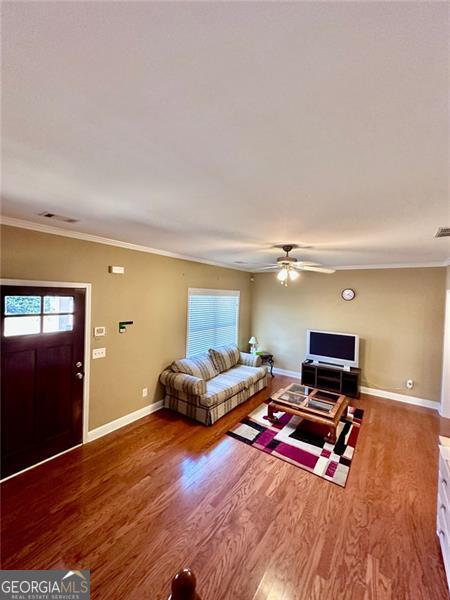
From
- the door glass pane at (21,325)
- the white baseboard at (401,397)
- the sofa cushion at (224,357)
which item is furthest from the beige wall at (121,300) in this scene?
the white baseboard at (401,397)

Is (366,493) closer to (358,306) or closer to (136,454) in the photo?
(136,454)

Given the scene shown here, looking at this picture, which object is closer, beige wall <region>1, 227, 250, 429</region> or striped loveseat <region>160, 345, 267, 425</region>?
beige wall <region>1, 227, 250, 429</region>

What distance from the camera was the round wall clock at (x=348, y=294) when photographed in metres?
5.23

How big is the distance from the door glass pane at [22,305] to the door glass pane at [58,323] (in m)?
0.15

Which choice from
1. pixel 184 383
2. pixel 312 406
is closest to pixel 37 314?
pixel 184 383

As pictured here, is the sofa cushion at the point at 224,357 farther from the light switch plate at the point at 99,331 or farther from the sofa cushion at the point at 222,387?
the light switch plate at the point at 99,331

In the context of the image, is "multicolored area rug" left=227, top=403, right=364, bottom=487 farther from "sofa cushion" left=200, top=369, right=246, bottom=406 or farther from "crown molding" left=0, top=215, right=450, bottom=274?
"crown molding" left=0, top=215, right=450, bottom=274

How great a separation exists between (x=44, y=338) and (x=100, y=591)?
218cm

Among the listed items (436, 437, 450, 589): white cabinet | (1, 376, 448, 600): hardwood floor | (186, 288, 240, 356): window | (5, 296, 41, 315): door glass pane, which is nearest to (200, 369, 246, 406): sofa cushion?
(1, 376, 448, 600): hardwood floor

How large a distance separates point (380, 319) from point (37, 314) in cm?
554

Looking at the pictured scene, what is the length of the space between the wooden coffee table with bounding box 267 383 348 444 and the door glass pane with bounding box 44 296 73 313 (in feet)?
10.1

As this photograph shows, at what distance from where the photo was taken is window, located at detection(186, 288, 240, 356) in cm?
480

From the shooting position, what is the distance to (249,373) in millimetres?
4742

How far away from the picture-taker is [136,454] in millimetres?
2988
